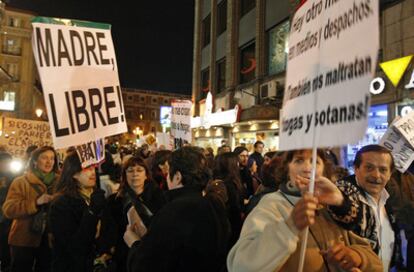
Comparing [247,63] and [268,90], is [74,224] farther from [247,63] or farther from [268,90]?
[247,63]

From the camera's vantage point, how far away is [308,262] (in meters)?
2.06

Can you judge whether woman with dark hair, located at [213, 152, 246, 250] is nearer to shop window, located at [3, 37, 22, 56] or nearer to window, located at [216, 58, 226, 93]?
window, located at [216, 58, 226, 93]

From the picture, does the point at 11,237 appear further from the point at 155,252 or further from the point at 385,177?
the point at 385,177

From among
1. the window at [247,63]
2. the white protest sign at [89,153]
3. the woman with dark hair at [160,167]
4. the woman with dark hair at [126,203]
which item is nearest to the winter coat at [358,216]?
the woman with dark hair at [126,203]

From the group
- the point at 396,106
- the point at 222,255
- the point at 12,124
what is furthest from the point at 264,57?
the point at 222,255

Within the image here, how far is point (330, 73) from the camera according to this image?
1.96 metres

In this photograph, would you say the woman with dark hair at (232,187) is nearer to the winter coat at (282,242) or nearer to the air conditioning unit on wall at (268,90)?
the winter coat at (282,242)

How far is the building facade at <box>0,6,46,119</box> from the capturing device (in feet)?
164

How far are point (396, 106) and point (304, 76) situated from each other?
33.3ft

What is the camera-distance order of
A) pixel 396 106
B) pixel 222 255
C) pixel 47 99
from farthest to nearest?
pixel 396 106
pixel 47 99
pixel 222 255

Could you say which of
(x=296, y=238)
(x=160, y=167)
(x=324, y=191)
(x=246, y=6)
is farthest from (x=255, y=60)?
(x=296, y=238)

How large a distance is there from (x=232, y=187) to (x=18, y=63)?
53.6 m

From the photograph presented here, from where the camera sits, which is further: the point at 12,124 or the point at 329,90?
the point at 12,124

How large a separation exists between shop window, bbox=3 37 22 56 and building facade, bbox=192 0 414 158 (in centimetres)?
3237
